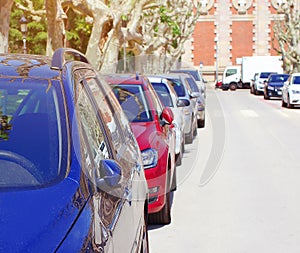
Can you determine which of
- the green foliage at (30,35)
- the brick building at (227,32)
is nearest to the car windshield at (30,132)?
the green foliage at (30,35)

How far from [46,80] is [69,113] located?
369mm

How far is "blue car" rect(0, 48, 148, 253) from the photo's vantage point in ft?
8.43

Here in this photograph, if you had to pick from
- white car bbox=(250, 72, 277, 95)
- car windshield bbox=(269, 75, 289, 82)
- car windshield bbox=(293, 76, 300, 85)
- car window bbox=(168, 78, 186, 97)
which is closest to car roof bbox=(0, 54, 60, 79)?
car window bbox=(168, 78, 186, 97)

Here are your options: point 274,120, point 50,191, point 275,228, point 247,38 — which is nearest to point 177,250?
point 275,228

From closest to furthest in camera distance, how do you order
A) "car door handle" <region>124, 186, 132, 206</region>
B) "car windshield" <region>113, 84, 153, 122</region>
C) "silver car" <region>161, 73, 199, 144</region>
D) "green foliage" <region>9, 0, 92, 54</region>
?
"car door handle" <region>124, 186, 132, 206</region>
"car windshield" <region>113, 84, 153, 122</region>
"silver car" <region>161, 73, 199, 144</region>
"green foliage" <region>9, 0, 92, 54</region>

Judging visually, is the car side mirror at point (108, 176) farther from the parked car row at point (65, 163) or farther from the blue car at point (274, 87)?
the blue car at point (274, 87)

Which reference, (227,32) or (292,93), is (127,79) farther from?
(227,32)

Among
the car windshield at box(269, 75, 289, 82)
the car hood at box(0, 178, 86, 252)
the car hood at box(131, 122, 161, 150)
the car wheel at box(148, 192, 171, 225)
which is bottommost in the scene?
the car wheel at box(148, 192, 171, 225)

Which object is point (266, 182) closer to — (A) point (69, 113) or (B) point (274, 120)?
(A) point (69, 113)

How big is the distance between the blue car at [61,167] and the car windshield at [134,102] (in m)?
3.31

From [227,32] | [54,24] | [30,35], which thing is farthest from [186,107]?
[227,32]

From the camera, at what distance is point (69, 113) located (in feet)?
10.8

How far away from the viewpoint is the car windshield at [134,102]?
7671mm

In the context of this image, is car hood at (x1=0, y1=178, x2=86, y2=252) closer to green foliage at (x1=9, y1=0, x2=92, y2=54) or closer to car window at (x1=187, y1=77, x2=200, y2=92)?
car window at (x1=187, y1=77, x2=200, y2=92)
